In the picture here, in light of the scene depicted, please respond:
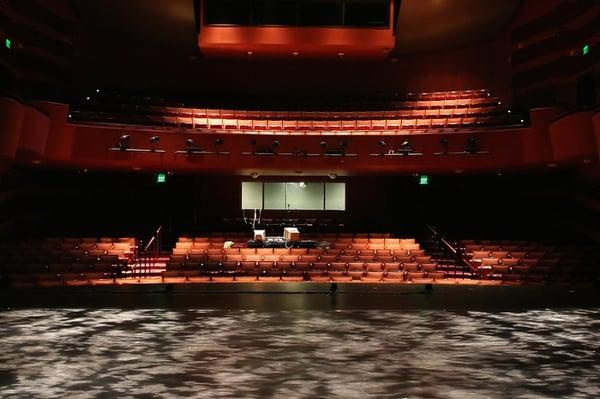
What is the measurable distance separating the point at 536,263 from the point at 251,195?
20.6 ft

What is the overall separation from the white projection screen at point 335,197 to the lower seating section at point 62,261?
4728 millimetres

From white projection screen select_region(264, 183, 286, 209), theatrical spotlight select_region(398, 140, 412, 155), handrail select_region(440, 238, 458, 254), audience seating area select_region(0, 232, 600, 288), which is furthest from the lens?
white projection screen select_region(264, 183, 286, 209)

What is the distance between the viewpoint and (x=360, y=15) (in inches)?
509

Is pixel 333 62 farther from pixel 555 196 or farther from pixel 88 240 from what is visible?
pixel 88 240

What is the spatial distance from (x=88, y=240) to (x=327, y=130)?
5.02 meters

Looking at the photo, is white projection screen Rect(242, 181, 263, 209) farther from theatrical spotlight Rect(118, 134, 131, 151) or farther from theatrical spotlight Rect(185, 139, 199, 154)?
theatrical spotlight Rect(118, 134, 131, 151)

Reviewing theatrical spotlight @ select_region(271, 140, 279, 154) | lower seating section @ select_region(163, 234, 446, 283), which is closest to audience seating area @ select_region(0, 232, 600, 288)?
lower seating section @ select_region(163, 234, 446, 283)

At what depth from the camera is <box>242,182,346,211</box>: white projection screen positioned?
13.4 meters

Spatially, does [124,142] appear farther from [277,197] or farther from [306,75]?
[306,75]

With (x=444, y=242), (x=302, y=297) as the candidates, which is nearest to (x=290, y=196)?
(x=444, y=242)

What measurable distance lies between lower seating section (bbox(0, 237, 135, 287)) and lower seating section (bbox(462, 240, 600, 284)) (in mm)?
5778

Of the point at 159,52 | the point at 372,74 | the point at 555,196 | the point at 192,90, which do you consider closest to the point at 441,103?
the point at 372,74

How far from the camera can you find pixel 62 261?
911 cm

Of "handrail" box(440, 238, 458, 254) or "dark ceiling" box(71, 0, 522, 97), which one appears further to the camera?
"dark ceiling" box(71, 0, 522, 97)
